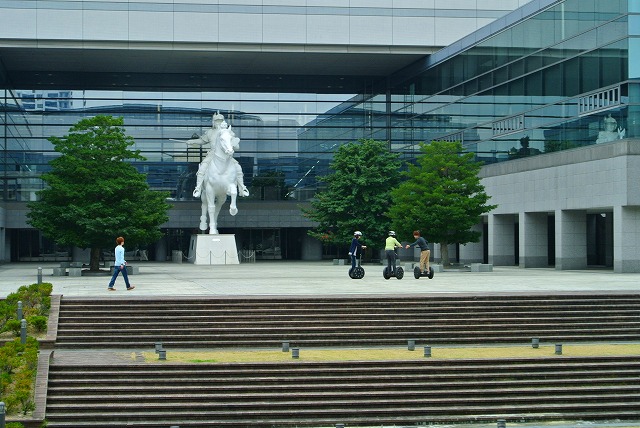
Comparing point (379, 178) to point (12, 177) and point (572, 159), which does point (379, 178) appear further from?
point (12, 177)

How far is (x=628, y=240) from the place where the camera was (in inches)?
1673

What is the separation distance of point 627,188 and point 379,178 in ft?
64.4

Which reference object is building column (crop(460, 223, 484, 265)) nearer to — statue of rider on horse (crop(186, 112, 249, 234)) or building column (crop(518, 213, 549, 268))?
building column (crop(518, 213, 549, 268))

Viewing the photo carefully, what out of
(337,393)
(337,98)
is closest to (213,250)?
(337,98)

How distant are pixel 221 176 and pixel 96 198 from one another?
12.8 m

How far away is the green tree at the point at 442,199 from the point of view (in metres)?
47.1

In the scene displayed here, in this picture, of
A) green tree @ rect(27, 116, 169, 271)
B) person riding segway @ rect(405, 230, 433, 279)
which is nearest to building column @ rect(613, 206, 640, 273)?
person riding segway @ rect(405, 230, 433, 279)

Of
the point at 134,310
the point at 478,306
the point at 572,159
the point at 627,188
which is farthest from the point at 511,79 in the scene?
the point at 134,310

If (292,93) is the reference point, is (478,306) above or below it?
below

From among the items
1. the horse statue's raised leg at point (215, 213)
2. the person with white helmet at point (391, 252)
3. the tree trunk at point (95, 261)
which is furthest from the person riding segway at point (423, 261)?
the horse statue's raised leg at point (215, 213)

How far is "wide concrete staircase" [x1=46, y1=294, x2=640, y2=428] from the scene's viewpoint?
66.2 feet

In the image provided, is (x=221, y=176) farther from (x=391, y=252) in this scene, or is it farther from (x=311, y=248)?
(x=391, y=252)

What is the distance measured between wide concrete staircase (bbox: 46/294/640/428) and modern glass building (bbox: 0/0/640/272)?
64.5ft

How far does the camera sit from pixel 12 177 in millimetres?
67375
